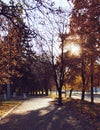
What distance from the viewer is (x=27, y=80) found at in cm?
8862

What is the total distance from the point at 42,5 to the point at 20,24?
1.17 meters

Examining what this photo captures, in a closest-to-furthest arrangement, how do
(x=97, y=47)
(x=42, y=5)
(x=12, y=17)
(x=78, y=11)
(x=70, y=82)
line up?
1. (x=42, y=5)
2. (x=12, y=17)
3. (x=78, y=11)
4. (x=97, y=47)
5. (x=70, y=82)

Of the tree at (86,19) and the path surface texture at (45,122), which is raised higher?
the tree at (86,19)

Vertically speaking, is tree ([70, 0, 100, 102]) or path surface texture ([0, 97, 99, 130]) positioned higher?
tree ([70, 0, 100, 102])

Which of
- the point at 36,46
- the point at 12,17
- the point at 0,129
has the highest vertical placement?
the point at 12,17

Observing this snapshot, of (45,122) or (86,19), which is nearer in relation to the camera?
(45,122)

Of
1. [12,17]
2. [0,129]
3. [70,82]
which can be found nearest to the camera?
[12,17]

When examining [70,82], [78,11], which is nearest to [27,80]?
[70,82]

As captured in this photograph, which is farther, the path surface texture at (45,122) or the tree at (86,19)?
the tree at (86,19)

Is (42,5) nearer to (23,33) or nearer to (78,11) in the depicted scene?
(23,33)

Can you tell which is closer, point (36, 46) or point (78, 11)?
point (36, 46)

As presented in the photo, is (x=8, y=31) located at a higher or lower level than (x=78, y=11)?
lower

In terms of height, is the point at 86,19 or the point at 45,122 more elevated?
the point at 86,19

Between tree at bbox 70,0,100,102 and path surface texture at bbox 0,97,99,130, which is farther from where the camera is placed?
tree at bbox 70,0,100,102
